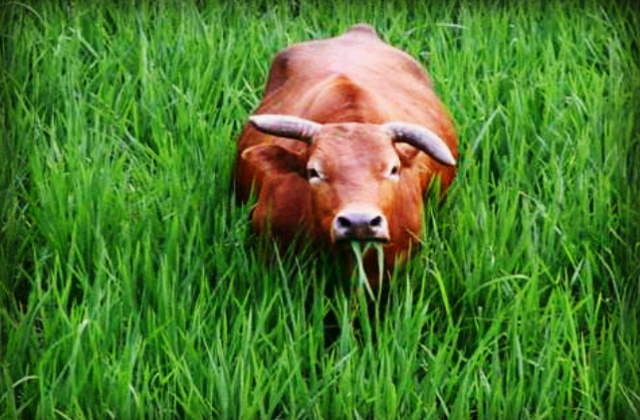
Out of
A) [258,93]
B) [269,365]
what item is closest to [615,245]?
[269,365]

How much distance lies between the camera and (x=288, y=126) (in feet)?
13.1

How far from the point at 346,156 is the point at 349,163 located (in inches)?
0.9

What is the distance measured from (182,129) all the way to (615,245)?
1367 mm

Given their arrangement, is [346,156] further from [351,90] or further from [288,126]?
[351,90]

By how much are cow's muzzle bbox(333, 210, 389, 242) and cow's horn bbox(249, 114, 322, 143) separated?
1.17ft

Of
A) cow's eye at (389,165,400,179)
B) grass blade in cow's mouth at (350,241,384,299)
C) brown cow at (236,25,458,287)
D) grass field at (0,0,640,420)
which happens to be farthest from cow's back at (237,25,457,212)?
grass blade in cow's mouth at (350,241,384,299)

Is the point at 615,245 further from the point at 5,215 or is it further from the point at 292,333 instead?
the point at 5,215

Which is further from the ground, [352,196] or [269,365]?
[352,196]

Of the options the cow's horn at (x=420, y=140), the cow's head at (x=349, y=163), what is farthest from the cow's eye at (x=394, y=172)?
the cow's horn at (x=420, y=140)

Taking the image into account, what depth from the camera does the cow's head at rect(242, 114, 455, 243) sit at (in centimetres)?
370

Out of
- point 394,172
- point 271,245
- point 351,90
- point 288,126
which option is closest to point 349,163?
point 394,172

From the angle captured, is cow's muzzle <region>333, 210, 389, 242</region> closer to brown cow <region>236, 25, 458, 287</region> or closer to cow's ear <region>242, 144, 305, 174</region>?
brown cow <region>236, 25, 458, 287</region>

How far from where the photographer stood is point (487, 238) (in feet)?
13.2

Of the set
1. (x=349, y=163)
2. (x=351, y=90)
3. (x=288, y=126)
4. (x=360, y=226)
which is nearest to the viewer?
(x=360, y=226)
